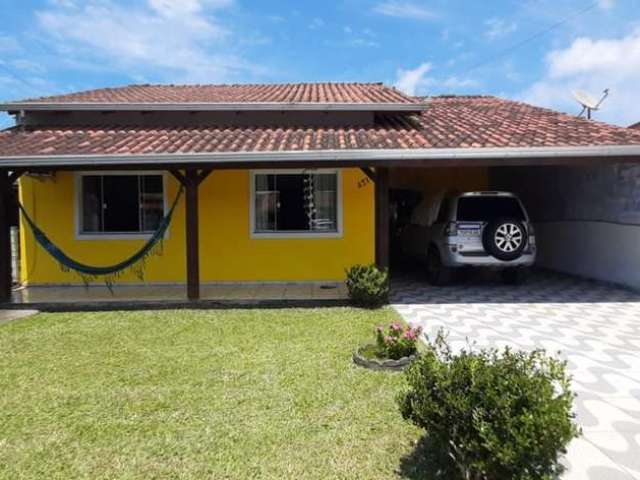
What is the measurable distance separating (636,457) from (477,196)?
635 centimetres

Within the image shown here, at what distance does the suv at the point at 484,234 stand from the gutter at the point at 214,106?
2.29 metres

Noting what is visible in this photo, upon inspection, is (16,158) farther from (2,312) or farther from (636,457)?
(636,457)

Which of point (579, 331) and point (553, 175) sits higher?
point (553, 175)

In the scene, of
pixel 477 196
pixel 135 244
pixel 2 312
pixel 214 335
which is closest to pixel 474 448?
pixel 214 335

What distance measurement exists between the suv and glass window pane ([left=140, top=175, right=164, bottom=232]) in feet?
18.7

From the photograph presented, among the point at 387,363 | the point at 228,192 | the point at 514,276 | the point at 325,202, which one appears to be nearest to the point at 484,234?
the point at 514,276

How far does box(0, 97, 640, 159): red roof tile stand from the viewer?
7.71 m

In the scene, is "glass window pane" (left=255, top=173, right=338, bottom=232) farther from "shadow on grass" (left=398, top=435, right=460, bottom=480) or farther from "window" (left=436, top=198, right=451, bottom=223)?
"shadow on grass" (left=398, top=435, right=460, bottom=480)

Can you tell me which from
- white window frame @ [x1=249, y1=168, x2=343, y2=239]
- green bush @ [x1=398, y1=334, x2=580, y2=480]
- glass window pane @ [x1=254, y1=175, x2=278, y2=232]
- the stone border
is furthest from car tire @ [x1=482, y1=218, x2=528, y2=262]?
green bush @ [x1=398, y1=334, x2=580, y2=480]

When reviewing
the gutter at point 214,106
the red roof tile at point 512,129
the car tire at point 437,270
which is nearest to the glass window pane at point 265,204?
the gutter at point 214,106

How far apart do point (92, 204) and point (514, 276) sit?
8.81 meters

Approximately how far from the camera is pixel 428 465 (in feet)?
9.84

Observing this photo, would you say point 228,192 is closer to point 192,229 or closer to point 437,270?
point 192,229

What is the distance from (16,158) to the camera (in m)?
7.29
